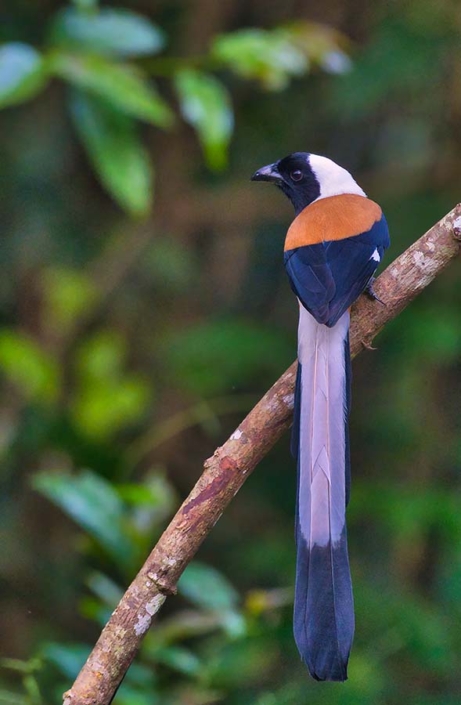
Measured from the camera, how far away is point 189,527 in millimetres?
1351

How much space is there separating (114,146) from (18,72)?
0.35m

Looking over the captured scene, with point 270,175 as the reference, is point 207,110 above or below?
above

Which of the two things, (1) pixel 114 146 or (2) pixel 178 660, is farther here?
(1) pixel 114 146

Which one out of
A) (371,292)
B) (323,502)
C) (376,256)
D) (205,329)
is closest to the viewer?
(323,502)

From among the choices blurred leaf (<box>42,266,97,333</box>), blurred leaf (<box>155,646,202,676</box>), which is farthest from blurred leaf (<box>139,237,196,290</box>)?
blurred leaf (<box>155,646,202,676</box>)

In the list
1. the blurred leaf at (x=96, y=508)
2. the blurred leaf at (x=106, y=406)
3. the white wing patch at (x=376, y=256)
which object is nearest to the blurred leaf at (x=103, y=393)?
the blurred leaf at (x=106, y=406)

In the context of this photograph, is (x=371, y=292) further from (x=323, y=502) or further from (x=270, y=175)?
(x=270, y=175)

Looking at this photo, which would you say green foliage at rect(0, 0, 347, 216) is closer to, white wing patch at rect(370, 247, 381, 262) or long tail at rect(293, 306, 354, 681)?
white wing patch at rect(370, 247, 381, 262)

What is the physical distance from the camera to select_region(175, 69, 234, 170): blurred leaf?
226 centimetres

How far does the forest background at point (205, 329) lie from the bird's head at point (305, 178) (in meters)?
0.15

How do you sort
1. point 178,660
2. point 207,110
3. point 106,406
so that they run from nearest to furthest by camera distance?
point 178,660, point 207,110, point 106,406

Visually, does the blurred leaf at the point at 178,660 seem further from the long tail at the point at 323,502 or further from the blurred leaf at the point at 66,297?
the blurred leaf at the point at 66,297

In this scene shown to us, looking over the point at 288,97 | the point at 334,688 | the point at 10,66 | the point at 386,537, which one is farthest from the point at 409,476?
the point at 10,66

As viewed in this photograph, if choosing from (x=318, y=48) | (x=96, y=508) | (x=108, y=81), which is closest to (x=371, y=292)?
(x=96, y=508)
